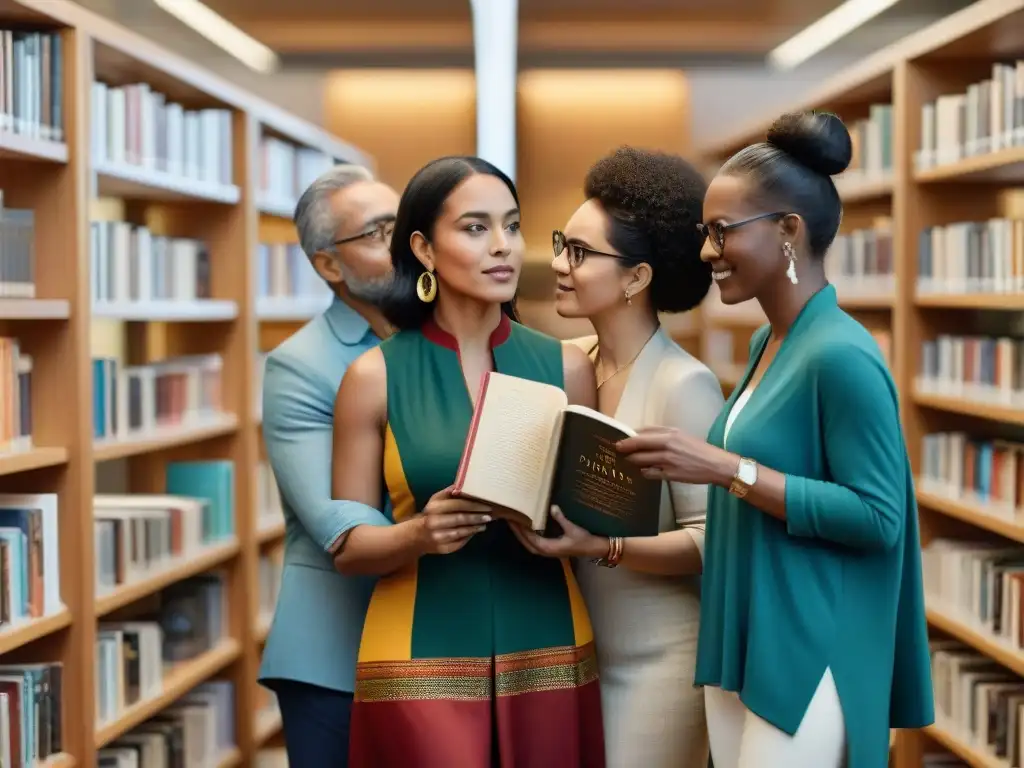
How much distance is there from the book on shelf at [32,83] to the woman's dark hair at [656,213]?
152 centimetres

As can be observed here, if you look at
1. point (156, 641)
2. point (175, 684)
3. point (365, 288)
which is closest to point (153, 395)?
point (156, 641)

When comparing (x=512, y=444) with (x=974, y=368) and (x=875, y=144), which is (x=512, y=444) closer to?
(x=974, y=368)

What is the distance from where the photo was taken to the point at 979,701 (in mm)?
3980

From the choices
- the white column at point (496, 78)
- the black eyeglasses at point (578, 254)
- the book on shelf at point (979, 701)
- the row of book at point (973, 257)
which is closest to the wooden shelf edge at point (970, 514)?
the book on shelf at point (979, 701)

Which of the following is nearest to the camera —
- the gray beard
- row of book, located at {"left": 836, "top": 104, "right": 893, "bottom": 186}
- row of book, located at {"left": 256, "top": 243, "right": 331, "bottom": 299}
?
the gray beard

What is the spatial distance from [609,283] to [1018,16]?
1.96 m

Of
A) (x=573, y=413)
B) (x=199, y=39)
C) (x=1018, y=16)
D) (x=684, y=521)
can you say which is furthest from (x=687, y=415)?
(x=199, y=39)

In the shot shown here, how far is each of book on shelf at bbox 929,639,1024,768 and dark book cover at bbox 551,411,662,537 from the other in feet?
7.67

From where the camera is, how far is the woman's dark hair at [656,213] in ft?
7.31

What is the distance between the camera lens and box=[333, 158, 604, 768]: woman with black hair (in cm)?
198

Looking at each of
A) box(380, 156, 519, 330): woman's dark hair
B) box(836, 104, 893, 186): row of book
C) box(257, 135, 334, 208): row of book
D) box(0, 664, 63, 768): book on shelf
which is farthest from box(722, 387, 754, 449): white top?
box(257, 135, 334, 208): row of book

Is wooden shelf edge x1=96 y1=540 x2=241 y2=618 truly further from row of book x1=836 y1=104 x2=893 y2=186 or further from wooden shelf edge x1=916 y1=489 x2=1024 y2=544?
row of book x1=836 y1=104 x2=893 y2=186

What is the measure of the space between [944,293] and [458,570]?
8.65ft

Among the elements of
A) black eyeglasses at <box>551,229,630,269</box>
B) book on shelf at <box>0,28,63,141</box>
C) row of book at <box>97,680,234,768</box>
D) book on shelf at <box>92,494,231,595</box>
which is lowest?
row of book at <box>97,680,234,768</box>
